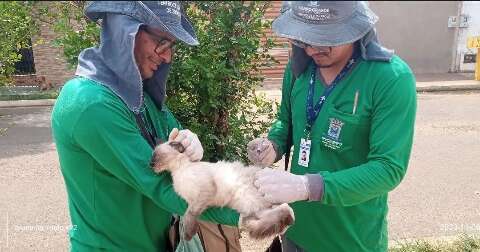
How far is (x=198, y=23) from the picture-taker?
399 centimetres

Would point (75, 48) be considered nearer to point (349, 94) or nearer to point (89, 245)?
A: point (89, 245)

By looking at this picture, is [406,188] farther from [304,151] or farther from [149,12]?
[149,12]

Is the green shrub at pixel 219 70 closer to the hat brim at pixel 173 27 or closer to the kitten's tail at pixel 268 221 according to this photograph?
the hat brim at pixel 173 27

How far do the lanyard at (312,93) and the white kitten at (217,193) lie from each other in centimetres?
43

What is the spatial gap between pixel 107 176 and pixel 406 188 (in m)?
5.21

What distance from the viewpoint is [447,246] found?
14.0 feet

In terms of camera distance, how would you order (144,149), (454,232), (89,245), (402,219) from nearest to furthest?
(144,149) < (89,245) < (454,232) < (402,219)

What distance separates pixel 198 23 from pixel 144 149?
2283 mm

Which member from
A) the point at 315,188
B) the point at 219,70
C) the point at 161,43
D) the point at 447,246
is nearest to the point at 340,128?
the point at 315,188

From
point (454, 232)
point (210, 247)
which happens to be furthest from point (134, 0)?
point (454, 232)

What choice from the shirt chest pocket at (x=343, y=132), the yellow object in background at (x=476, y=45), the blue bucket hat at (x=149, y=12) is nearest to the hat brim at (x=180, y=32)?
the blue bucket hat at (x=149, y=12)

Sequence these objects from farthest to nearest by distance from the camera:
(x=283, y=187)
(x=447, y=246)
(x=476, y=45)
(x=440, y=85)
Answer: (x=440, y=85) < (x=476, y=45) < (x=447, y=246) < (x=283, y=187)

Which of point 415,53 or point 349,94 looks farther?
point 415,53

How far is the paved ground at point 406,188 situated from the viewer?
16.7 feet
